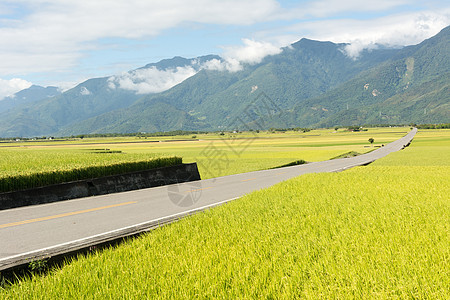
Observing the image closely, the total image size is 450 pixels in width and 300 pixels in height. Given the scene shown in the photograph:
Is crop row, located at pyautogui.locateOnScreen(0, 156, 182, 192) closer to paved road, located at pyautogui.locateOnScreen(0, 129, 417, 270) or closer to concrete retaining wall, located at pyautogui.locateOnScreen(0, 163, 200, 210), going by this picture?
concrete retaining wall, located at pyautogui.locateOnScreen(0, 163, 200, 210)

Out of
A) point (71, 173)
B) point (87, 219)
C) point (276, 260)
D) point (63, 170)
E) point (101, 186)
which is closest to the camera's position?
point (276, 260)

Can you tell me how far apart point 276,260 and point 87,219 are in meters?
7.34

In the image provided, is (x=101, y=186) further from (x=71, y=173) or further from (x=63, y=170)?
(x=63, y=170)

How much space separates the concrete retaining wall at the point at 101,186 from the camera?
13.5m

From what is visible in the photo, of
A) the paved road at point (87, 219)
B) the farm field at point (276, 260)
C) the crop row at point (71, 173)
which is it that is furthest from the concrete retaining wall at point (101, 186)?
the farm field at point (276, 260)

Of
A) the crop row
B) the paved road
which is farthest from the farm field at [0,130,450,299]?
the crop row

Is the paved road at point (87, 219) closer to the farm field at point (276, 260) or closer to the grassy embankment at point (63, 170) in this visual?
the farm field at point (276, 260)

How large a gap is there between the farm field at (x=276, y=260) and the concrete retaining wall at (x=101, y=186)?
28.7 ft

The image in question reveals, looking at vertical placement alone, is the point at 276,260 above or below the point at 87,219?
below

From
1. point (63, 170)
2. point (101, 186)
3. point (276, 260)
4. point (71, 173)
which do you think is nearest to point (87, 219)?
point (63, 170)

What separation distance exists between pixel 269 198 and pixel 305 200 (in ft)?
4.22

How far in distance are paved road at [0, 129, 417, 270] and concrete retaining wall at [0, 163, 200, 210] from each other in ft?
2.63

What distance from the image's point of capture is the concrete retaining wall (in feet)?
44.2

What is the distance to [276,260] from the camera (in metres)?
5.30
